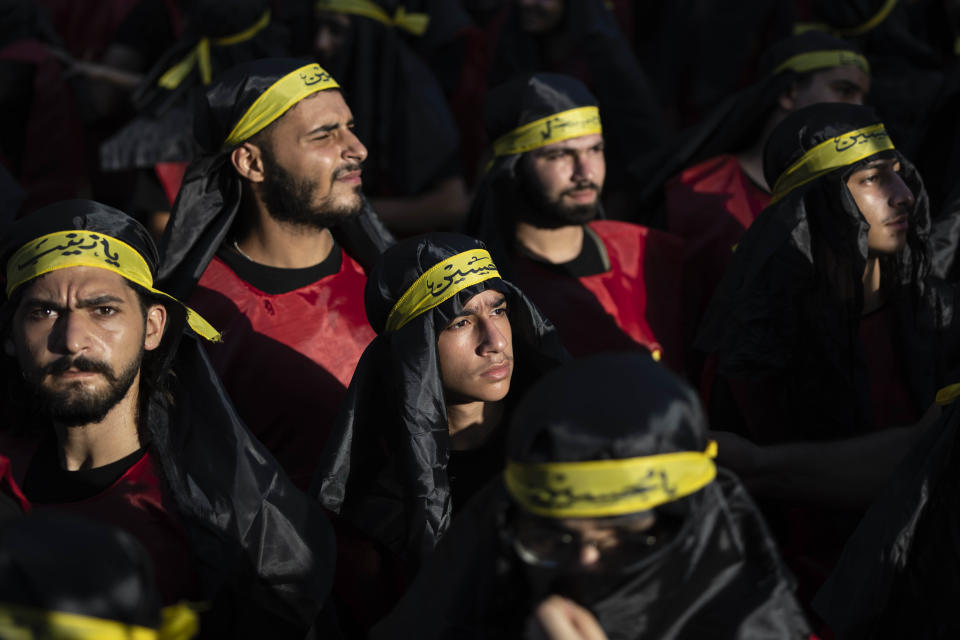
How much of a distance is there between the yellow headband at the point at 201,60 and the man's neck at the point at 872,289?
10.2 ft

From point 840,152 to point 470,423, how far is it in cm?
158

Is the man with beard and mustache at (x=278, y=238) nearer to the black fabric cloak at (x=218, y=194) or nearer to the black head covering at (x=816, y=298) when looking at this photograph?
the black fabric cloak at (x=218, y=194)

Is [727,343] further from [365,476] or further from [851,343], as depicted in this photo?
[365,476]

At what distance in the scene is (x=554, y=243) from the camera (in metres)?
5.02

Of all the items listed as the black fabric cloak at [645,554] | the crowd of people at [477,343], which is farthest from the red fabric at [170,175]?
the black fabric cloak at [645,554]

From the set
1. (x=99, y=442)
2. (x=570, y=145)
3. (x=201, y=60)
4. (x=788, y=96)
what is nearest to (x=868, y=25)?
(x=788, y=96)

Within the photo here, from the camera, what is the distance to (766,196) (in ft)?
18.0

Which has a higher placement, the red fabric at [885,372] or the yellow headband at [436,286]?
the yellow headband at [436,286]

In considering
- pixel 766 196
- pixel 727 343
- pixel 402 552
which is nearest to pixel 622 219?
pixel 766 196

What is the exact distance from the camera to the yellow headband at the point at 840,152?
433 cm

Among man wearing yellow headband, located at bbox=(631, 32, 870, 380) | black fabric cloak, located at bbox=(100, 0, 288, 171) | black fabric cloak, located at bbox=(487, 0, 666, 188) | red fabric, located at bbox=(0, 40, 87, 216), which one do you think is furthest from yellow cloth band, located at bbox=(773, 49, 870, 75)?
red fabric, located at bbox=(0, 40, 87, 216)

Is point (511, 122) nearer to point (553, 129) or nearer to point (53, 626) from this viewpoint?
point (553, 129)

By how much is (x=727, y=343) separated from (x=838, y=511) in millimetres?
620

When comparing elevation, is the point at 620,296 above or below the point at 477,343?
below
